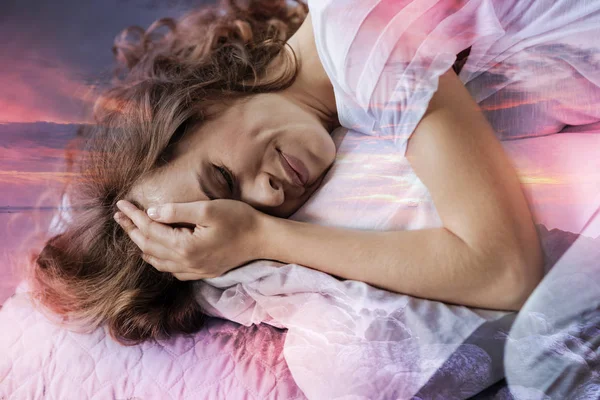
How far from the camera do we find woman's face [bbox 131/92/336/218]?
0.58 m

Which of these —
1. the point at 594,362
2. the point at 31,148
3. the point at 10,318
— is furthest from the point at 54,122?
the point at 594,362

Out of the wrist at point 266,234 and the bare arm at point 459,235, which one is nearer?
the bare arm at point 459,235

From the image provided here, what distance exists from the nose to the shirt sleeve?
0.11 metres

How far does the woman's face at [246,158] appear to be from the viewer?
576mm

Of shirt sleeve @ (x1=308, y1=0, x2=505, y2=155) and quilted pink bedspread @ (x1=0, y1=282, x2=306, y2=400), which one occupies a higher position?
shirt sleeve @ (x1=308, y1=0, x2=505, y2=155)

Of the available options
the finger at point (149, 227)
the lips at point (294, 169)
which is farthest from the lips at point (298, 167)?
the finger at point (149, 227)

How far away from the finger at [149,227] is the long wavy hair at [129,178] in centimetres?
2

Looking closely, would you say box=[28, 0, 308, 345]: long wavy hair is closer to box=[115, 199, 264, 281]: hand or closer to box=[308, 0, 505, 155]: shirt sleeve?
box=[115, 199, 264, 281]: hand

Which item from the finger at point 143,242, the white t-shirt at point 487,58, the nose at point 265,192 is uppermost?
the white t-shirt at point 487,58

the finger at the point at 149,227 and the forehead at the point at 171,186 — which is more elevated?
the forehead at the point at 171,186

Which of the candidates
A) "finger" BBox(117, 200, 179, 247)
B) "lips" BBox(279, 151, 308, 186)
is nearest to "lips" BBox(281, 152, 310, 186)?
"lips" BBox(279, 151, 308, 186)

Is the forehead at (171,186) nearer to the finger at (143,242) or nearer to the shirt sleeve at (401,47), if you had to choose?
the finger at (143,242)

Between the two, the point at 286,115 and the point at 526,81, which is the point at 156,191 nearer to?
the point at 286,115

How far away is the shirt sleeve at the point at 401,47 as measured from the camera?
1.65 ft
